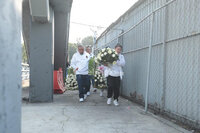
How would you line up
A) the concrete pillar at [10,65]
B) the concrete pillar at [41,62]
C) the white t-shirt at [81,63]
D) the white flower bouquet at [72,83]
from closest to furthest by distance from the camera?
the concrete pillar at [10,65] < the concrete pillar at [41,62] < the white t-shirt at [81,63] < the white flower bouquet at [72,83]

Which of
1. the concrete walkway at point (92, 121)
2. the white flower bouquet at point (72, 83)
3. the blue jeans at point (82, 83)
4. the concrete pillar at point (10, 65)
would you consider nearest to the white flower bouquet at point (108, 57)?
the blue jeans at point (82, 83)

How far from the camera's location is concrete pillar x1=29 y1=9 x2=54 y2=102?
645 cm

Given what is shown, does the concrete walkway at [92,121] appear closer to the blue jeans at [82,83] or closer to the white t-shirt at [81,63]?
the blue jeans at [82,83]

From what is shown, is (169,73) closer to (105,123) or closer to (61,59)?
(105,123)

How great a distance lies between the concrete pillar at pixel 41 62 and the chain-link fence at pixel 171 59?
2.82m

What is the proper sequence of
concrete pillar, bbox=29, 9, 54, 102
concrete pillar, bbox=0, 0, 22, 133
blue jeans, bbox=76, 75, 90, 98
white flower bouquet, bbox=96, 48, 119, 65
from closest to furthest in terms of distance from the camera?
concrete pillar, bbox=0, 0, 22, 133, white flower bouquet, bbox=96, 48, 119, 65, concrete pillar, bbox=29, 9, 54, 102, blue jeans, bbox=76, 75, 90, 98

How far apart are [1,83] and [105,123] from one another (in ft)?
10.6

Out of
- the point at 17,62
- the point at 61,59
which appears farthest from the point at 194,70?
the point at 61,59

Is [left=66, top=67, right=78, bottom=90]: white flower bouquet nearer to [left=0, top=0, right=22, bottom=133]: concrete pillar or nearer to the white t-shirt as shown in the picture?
the white t-shirt

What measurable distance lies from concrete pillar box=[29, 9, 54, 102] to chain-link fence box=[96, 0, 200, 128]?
2820mm

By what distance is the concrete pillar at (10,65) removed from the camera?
3.90 feet

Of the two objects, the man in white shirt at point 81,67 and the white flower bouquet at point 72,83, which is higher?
the man in white shirt at point 81,67

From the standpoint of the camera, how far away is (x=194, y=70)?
3746mm

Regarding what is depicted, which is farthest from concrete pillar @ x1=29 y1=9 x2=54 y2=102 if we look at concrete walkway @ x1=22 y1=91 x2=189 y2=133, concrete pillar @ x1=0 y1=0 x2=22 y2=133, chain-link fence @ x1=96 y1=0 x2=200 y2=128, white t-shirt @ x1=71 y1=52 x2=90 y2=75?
concrete pillar @ x1=0 y1=0 x2=22 y2=133
